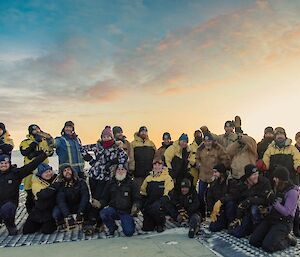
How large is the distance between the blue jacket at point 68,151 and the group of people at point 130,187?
17 mm

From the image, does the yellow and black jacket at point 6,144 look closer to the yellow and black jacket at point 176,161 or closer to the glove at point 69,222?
the glove at point 69,222

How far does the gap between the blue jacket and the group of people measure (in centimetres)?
2

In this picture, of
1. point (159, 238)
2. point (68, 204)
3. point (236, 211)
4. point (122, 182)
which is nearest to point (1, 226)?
point (68, 204)

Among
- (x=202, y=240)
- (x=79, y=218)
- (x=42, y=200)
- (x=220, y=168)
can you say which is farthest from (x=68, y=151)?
(x=202, y=240)

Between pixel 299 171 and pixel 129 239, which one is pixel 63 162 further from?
pixel 299 171

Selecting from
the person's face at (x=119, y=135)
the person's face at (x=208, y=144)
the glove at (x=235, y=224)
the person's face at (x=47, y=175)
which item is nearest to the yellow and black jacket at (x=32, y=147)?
the person's face at (x=47, y=175)

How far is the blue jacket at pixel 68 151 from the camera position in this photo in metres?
7.37

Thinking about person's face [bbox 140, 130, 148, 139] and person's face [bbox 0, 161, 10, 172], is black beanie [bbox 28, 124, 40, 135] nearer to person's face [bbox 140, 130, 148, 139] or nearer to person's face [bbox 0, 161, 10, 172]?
person's face [bbox 0, 161, 10, 172]

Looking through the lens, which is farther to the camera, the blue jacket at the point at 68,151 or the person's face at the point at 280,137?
the blue jacket at the point at 68,151

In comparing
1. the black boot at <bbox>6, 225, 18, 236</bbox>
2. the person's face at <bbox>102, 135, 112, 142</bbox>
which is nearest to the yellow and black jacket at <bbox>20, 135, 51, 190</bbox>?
the person's face at <bbox>102, 135, 112, 142</bbox>

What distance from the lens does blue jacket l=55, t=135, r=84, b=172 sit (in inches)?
290

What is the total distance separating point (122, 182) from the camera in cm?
695

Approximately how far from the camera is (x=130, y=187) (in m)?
6.93

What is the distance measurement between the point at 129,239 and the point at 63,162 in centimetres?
202
